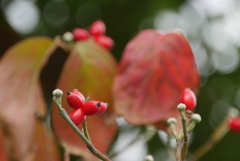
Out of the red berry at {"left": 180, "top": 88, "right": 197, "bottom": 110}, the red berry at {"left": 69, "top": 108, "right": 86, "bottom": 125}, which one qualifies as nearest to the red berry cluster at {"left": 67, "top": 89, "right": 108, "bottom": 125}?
the red berry at {"left": 69, "top": 108, "right": 86, "bottom": 125}

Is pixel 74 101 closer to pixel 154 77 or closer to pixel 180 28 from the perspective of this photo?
pixel 154 77

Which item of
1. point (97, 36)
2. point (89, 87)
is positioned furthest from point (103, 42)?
point (89, 87)

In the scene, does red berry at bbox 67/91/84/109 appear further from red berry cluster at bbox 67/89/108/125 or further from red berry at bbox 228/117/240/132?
red berry at bbox 228/117/240/132

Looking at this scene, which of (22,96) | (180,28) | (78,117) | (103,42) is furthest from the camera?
(180,28)

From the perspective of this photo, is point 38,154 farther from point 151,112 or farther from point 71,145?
point 151,112

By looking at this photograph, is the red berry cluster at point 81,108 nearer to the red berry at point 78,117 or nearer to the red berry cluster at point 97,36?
the red berry at point 78,117
